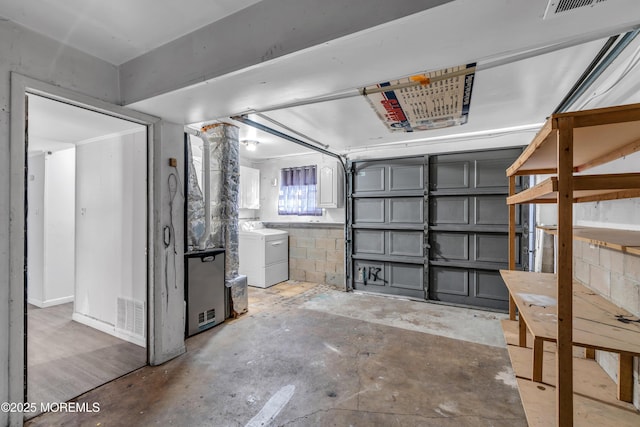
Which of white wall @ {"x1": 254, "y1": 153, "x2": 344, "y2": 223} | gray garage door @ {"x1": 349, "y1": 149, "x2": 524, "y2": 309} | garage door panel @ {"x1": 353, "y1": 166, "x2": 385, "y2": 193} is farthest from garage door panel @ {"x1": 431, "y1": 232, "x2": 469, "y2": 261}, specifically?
white wall @ {"x1": 254, "y1": 153, "x2": 344, "y2": 223}

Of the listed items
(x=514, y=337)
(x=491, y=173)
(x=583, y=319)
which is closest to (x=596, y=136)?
(x=583, y=319)

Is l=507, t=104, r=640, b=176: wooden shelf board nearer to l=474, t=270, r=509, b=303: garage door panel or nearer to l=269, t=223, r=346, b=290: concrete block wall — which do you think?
l=474, t=270, r=509, b=303: garage door panel

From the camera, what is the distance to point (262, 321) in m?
3.33

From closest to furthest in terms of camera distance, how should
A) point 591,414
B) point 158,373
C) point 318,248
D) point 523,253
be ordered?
point 591,414 → point 158,373 → point 523,253 → point 318,248

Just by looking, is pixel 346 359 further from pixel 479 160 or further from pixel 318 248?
pixel 479 160

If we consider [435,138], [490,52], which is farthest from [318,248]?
[490,52]

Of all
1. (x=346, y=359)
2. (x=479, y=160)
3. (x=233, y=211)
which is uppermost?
(x=479, y=160)

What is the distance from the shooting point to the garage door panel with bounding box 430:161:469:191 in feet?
12.9

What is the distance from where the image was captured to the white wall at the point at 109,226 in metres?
2.67

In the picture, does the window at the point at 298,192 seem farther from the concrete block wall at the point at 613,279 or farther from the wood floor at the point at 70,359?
the concrete block wall at the point at 613,279

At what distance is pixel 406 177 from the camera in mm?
4270

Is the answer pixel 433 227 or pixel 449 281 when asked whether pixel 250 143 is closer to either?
pixel 433 227

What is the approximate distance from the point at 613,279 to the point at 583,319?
26.0 inches

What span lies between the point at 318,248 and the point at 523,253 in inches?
118
